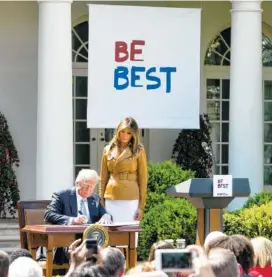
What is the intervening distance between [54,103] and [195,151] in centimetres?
310

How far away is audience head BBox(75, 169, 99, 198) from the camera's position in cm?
1009

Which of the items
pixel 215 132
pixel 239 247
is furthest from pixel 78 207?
pixel 215 132

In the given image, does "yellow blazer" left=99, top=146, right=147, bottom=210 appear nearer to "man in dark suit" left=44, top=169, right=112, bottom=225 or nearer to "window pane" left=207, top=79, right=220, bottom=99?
"man in dark suit" left=44, top=169, right=112, bottom=225

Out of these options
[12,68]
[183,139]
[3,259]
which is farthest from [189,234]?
[3,259]

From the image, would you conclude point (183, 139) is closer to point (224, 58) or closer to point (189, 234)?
point (224, 58)

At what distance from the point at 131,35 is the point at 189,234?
12.3 feet

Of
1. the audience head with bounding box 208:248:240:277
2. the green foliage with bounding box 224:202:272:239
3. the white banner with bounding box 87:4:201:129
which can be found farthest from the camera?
the white banner with bounding box 87:4:201:129

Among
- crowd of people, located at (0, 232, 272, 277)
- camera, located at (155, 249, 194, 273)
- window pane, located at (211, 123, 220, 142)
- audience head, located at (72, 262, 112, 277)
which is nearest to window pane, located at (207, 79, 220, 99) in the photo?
window pane, located at (211, 123, 220, 142)

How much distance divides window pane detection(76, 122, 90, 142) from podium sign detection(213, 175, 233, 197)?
29.3 feet

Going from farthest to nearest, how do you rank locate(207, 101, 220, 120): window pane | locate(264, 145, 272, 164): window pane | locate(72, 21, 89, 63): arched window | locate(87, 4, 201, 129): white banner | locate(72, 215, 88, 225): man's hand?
1. locate(264, 145, 272, 164): window pane
2. locate(207, 101, 220, 120): window pane
3. locate(72, 21, 89, 63): arched window
4. locate(87, 4, 201, 129): white banner
5. locate(72, 215, 88, 225): man's hand

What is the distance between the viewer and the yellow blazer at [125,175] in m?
11.5

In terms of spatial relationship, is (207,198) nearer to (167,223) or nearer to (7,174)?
(167,223)

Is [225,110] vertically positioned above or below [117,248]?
above

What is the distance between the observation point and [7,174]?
1691cm
